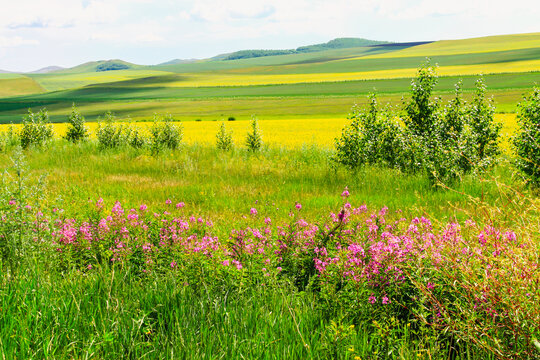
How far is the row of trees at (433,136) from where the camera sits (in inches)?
371

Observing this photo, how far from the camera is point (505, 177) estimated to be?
33.9 ft

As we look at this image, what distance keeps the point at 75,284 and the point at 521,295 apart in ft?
11.6

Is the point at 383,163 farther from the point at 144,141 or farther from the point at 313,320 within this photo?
the point at 144,141

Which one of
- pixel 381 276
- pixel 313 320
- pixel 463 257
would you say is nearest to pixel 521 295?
pixel 463 257

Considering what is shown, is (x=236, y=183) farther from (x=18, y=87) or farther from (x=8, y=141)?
(x=18, y=87)

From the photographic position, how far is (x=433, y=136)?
33.2 feet

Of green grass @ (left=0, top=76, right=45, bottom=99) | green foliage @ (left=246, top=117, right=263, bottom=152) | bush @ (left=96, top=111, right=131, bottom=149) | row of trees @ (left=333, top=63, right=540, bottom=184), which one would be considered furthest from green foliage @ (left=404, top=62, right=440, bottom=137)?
green grass @ (left=0, top=76, right=45, bottom=99)

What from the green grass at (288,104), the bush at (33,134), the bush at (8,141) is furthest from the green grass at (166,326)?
the green grass at (288,104)

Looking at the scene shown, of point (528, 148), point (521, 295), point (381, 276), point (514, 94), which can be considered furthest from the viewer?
point (514, 94)

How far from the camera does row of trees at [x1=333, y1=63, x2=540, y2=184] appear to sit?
942 centimetres

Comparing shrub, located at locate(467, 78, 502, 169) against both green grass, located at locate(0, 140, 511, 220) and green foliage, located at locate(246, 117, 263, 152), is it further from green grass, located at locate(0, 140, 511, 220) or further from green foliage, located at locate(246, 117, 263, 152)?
green foliage, located at locate(246, 117, 263, 152)

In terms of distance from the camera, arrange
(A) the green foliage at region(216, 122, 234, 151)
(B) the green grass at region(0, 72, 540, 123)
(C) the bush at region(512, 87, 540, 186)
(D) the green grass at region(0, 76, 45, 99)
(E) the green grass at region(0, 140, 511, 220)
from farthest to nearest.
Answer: (D) the green grass at region(0, 76, 45, 99) → (B) the green grass at region(0, 72, 540, 123) → (A) the green foliage at region(216, 122, 234, 151) → (C) the bush at region(512, 87, 540, 186) → (E) the green grass at region(0, 140, 511, 220)

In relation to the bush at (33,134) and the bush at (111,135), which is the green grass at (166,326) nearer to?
the bush at (111,135)

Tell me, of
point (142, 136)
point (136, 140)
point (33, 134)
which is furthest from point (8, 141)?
point (142, 136)
